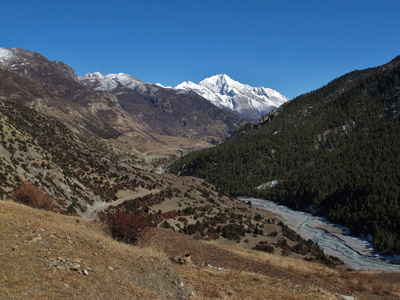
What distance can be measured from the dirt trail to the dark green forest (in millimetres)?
48446

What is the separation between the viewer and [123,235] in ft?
59.7

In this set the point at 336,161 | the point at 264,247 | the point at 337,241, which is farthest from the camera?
the point at 336,161

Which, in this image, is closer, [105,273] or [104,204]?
[105,273]

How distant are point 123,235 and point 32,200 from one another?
35.0 ft

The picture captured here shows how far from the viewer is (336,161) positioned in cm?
11681

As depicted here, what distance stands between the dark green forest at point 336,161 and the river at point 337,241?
10.8 ft

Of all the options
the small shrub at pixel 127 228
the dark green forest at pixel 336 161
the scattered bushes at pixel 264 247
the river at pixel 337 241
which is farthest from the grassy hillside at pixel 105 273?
the dark green forest at pixel 336 161

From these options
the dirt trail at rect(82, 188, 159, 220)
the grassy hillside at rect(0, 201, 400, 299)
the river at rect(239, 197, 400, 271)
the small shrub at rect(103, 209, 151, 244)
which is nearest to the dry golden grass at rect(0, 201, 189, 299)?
the grassy hillside at rect(0, 201, 400, 299)

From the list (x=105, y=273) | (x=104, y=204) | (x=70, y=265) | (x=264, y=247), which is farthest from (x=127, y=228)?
(x=104, y=204)

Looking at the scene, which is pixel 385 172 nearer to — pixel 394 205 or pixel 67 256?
pixel 394 205

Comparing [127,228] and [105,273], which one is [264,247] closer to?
[127,228]

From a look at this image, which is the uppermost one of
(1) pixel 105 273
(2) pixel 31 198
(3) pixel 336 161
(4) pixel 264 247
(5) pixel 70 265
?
(3) pixel 336 161

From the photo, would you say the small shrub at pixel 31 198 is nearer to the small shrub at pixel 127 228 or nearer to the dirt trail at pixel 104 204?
the small shrub at pixel 127 228

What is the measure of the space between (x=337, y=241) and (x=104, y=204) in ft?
161
